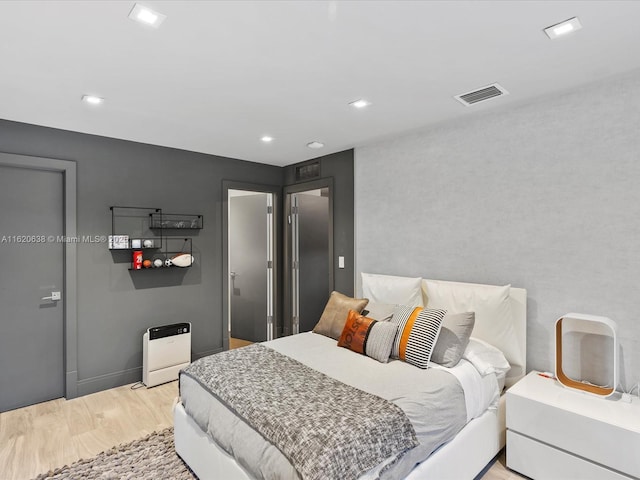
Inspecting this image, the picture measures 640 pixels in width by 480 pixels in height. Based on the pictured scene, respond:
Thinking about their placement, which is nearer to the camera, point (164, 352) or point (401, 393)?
point (401, 393)

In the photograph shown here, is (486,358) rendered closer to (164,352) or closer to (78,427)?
(164,352)

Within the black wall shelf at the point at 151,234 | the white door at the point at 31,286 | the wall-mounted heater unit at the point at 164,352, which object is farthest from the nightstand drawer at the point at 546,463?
the white door at the point at 31,286

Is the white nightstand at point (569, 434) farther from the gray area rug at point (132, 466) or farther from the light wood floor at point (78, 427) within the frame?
the gray area rug at point (132, 466)

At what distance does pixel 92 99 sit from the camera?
2.55 meters

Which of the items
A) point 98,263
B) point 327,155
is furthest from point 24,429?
point 327,155

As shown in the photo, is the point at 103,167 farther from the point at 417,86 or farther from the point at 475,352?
the point at 475,352

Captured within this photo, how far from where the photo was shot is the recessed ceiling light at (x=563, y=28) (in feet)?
5.52

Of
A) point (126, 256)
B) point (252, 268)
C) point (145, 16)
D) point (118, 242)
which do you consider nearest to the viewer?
point (145, 16)

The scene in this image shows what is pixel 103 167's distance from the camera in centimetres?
348

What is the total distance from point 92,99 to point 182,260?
1.82 metres

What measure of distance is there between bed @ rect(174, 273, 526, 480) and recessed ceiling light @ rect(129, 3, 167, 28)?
199 cm

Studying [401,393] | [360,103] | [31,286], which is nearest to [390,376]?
→ [401,393]

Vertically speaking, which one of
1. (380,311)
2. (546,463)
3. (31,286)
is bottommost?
(546,463)

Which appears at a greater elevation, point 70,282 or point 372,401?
point 70,282
